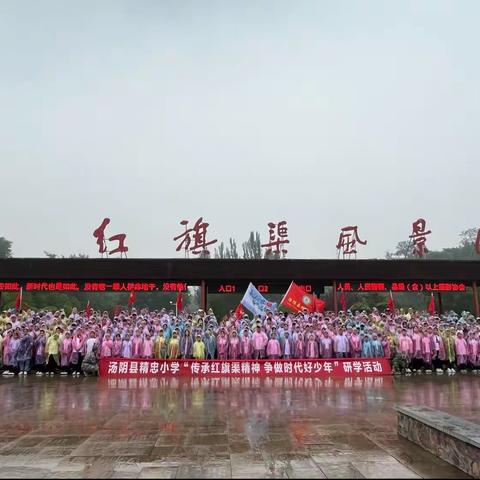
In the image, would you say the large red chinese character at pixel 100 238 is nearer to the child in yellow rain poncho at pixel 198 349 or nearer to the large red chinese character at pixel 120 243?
the large red chinese character at pixel 120 243

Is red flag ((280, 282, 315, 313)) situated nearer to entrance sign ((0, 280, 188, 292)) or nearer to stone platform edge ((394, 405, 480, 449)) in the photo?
entrance sign ((0, 280, 188, 292))

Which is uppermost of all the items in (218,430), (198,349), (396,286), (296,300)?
(396,286)

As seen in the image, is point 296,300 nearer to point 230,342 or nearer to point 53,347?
point 230,342

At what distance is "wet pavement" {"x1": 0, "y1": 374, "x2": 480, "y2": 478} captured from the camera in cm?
453

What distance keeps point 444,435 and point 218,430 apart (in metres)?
2.76

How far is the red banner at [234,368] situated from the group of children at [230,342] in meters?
1.01

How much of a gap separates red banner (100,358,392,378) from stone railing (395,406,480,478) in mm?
7078

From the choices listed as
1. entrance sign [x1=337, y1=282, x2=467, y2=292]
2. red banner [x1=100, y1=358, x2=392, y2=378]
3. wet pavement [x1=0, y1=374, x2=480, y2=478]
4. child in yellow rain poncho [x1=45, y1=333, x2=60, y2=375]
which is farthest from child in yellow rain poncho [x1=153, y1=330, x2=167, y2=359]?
entrance sign [x1=337, y1=282, x2=467, y2=292]

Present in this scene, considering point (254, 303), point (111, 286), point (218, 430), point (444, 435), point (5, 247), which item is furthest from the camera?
point (5, 247)

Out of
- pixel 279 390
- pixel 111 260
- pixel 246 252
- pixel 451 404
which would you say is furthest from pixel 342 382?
pixel 246 252

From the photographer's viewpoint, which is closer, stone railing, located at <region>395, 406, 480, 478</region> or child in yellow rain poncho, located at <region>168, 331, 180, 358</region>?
stone railing, located at <region>395, 406, 480, 478</region>

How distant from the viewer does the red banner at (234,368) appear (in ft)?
41.4

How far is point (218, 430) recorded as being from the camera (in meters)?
6.21

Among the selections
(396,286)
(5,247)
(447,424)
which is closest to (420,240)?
(396,286)
